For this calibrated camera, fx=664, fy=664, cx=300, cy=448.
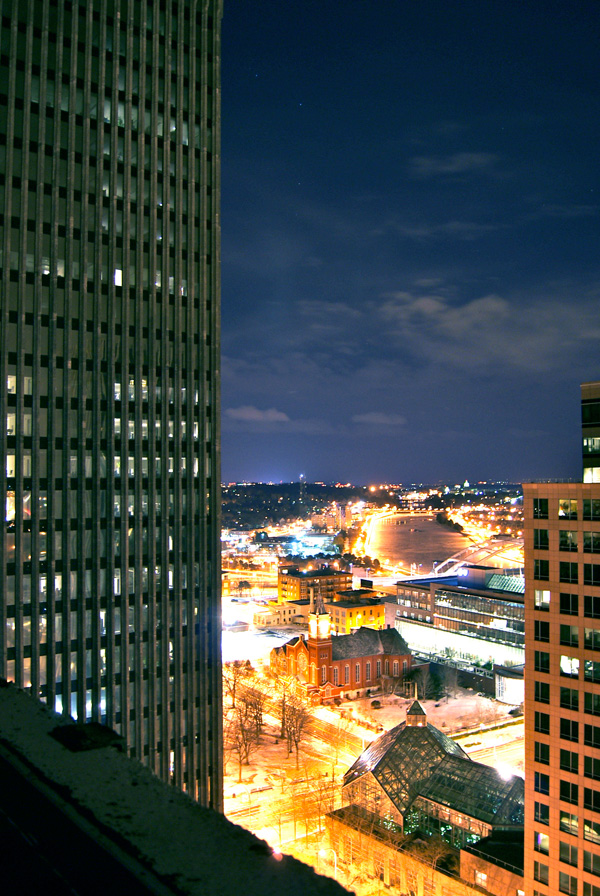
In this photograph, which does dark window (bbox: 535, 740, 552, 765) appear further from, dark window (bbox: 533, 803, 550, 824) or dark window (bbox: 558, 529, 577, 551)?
dark window (bbox: 558, 529, 577, 551)

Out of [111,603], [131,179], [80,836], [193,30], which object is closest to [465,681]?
[111,603]

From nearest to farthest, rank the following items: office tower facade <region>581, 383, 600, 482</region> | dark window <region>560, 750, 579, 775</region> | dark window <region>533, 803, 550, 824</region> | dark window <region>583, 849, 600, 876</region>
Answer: dark window <region>583, 849, 600, 876</region> → dark window <region>560, 750, 579, 775</region> → dark window <region>533, 803, 550, 824</region> → office tower facade <region>581, 383, 600, 482</region>

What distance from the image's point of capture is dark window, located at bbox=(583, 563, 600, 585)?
41.3 m

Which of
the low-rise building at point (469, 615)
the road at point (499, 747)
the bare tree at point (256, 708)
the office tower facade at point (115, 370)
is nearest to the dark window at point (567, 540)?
the office tower facade at point (115, 370)

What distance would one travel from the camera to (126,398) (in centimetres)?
5688

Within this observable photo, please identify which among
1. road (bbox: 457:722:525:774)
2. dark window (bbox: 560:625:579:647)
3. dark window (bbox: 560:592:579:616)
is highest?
dark window (bbox: 560:592:579:616)

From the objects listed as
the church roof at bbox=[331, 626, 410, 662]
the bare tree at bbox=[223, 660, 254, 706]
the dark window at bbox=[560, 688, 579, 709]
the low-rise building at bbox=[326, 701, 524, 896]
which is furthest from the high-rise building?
the church roof at bbox=[331, 626, 410, 662]

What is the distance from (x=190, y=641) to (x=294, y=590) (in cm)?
11584

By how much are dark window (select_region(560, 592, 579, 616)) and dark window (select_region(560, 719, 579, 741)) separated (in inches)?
259

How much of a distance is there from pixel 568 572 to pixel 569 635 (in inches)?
155

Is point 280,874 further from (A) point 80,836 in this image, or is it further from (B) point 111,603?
(B) point 111,603

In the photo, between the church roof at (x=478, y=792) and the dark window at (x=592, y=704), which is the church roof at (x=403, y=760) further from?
the dark window at (x=592, y=704)

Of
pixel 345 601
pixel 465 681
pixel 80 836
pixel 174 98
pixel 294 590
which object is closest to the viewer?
pixel 80 836

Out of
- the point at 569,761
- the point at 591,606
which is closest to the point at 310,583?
the point at 569,761
